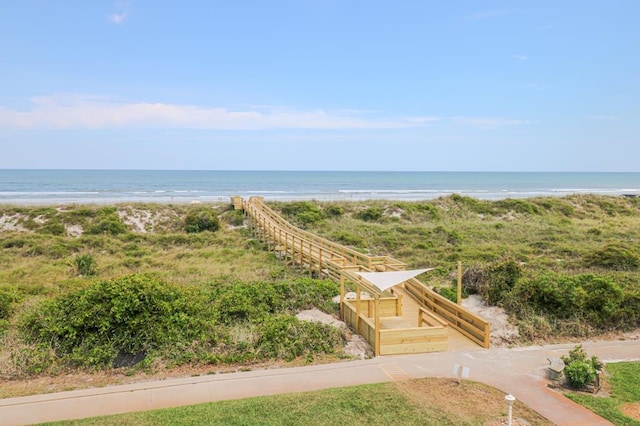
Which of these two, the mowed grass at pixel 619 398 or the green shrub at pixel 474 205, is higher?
the green shrub at pixel 474 205

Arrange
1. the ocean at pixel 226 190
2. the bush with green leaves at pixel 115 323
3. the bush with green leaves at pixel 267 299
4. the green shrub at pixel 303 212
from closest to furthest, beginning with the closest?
the bush with green leaves at pixel 115 323 → the bush with green leaves at pixel 267 299 → the green shrub at pixel 303 212 → the ocean at pixel 226 190

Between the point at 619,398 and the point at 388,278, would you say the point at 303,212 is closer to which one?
the point at 388,278

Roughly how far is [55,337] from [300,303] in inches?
244

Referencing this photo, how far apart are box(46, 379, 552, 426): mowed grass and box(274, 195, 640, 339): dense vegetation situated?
4504 millimetres

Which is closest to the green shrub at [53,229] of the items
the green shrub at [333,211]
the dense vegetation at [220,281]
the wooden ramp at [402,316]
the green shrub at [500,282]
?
the dense vegetation at [220,281]

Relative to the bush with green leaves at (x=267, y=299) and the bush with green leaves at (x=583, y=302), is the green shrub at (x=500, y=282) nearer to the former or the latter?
the bush with green leaves at (x=583, y=302)

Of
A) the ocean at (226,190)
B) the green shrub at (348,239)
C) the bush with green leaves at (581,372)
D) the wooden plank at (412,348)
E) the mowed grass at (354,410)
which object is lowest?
the green shrub at (348,239)

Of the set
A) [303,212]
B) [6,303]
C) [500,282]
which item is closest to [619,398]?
[500,282]

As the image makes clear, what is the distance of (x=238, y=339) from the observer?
10.5 meters

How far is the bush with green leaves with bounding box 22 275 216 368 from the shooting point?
32.5ft

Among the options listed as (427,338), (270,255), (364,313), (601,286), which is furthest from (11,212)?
(601,286)

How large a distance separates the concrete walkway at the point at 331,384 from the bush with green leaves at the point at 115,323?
4.82ft

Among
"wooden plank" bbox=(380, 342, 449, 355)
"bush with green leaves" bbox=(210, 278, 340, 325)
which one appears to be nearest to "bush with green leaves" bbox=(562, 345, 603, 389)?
"wooden plank" bbox=(380, 342, 449, 355)

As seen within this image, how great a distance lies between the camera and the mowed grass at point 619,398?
7.30 m
